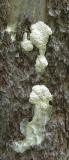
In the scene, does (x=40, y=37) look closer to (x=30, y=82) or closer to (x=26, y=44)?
(x=26, y=44)

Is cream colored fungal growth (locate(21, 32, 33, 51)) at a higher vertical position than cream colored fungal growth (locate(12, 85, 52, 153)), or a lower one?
higher

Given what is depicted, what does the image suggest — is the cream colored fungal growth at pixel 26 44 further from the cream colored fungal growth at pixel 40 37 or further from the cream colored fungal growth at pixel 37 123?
the cream colored fungal growth at pixel 37 123

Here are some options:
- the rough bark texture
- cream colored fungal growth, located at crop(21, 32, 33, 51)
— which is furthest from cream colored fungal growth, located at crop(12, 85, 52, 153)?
cream colored fungal growth, located at crop(21, 32, 33, 51)

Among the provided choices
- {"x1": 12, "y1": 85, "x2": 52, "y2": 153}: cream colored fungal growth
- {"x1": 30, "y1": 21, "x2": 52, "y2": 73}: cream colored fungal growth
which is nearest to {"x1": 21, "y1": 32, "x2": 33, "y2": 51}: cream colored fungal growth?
{"x1": 30, "y1": 21, "x2": 52, "y2": 73}: cream colored fungal growth

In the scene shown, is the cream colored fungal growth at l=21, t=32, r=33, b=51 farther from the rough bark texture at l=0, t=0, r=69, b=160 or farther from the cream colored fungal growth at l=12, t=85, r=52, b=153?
the cream colored fungal growth at l=12, t=85, r=52, b=153

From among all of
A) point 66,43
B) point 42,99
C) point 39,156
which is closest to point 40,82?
point 42,99

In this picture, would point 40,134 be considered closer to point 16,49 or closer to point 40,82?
point 40,82
